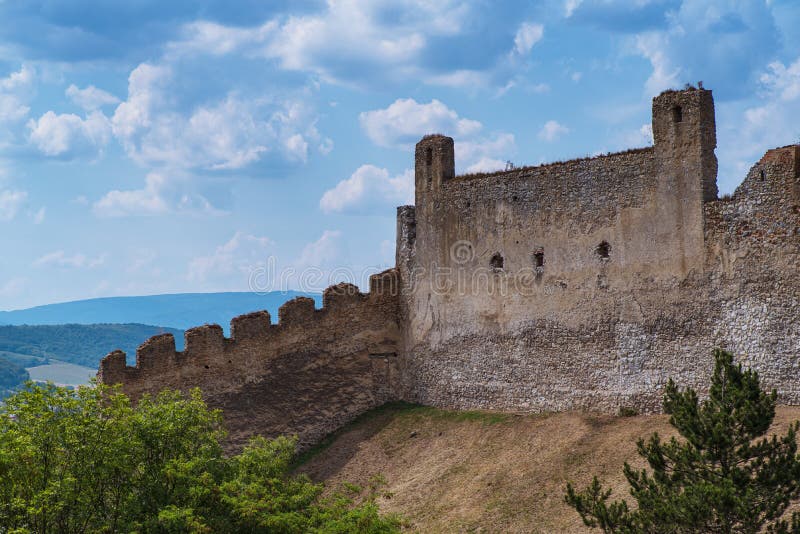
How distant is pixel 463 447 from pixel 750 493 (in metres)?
12.7

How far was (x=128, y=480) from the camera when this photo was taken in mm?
20297

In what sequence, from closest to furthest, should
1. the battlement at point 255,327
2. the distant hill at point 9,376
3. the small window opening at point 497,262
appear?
the battlement at point 255,327 → the small window opening at point 497,262 → the distant hill at point 9,376

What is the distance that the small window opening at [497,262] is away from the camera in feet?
98.9

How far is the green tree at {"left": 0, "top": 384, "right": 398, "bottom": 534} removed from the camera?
1923 cm

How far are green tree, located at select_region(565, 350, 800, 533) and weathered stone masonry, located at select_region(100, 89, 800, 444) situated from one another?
6.04 m

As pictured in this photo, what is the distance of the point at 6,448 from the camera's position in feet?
63.8

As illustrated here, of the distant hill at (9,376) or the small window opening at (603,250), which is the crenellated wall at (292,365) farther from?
the distant hill at (9,376)

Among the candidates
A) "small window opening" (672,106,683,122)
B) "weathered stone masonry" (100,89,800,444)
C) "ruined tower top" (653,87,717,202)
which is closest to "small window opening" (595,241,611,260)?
"weathered stone masonry" (100,89,800,444)

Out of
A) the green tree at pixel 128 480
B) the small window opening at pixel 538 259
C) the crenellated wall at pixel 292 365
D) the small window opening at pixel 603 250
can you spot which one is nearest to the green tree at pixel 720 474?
the green tree at pixel 128 480

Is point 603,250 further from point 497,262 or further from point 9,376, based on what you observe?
point 9,376

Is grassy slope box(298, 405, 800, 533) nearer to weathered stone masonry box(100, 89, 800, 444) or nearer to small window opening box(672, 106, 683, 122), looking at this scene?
weathered stone masonry box(100, 89, 800, 444)

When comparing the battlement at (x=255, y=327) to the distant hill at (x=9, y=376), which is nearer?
the battlement at (x=255, y=327)

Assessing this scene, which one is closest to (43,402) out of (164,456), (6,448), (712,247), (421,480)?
(6,448)

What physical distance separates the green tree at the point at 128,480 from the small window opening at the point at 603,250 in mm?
10241
